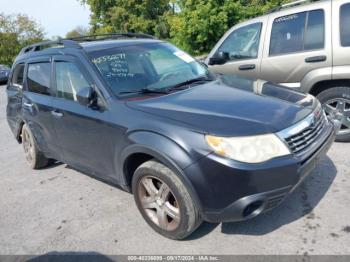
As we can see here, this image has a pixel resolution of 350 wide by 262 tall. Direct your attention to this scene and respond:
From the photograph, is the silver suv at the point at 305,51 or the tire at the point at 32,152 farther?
the tire at the point at 32,152

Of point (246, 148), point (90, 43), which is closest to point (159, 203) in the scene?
point (246, 148)

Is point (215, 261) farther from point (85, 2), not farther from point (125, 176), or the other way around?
point (85, 2)

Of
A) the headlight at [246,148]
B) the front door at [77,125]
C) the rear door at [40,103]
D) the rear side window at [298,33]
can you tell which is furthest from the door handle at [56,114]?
the rear side window at [298,33]

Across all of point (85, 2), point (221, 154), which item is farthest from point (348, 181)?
point (85, 2)

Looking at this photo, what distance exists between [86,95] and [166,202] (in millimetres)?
1265

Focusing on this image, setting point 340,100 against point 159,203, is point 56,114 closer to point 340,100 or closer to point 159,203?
point 159,203

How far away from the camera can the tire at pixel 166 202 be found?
2965mm

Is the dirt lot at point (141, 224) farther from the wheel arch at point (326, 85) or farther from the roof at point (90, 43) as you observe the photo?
the roof at point (90, 43)

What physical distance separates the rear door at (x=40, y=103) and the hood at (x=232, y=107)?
61.9 inches

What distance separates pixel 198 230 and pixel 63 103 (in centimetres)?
204

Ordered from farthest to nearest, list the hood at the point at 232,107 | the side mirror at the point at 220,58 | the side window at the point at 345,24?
the side mirror at the point at 220,58 → the side window at the point at 345,24 → the hood at the point at 232,107

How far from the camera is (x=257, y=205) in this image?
111 inches

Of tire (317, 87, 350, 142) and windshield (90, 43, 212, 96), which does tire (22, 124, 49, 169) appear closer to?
windshield (90, 43, 212, 96)

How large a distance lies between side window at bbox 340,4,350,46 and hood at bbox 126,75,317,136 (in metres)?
1.39
